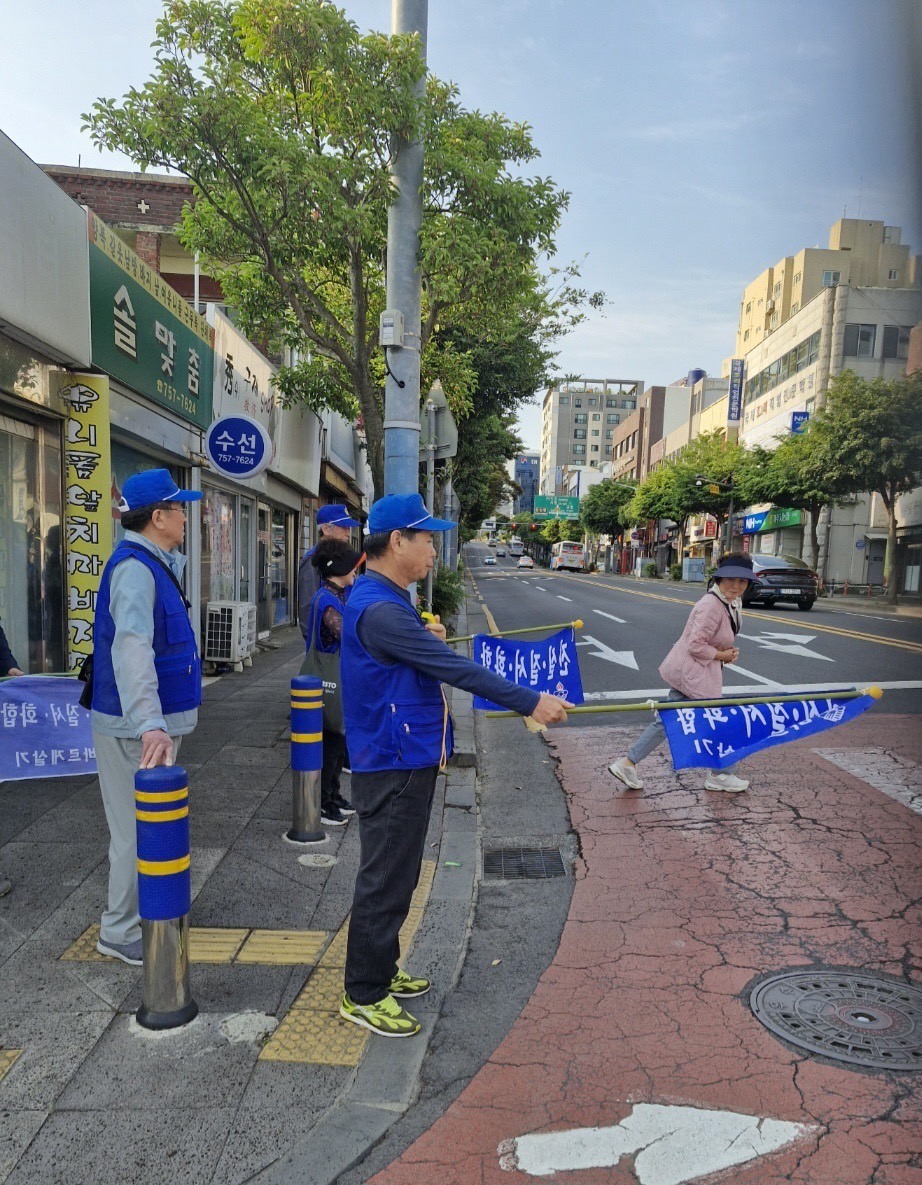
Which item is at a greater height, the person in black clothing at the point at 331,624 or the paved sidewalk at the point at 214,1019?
the person in black clothing at the point at 331,624

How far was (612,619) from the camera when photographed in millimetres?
18938

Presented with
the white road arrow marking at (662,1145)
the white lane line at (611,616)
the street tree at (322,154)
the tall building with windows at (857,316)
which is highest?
the street tree at (322,154)

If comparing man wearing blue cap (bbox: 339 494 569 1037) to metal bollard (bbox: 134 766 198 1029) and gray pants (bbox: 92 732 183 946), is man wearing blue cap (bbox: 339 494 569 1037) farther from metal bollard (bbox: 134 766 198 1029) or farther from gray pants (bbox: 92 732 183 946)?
gray pants (bbox: 92 732 183 946)

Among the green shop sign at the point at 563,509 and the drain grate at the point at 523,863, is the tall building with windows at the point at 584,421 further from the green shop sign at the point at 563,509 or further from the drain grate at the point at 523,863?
the drain grate at the point at 523,863

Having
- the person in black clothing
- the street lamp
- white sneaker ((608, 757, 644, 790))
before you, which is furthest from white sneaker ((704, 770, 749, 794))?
the street lamp

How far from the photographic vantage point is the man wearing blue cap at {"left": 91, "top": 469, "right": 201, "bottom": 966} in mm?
3379

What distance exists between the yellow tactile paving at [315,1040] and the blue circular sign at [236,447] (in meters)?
8.13

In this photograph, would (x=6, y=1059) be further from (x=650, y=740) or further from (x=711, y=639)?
(x=711, y=639)

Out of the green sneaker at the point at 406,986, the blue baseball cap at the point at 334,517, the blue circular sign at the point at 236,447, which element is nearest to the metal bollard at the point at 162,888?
the green sneaker at the point at 406,986

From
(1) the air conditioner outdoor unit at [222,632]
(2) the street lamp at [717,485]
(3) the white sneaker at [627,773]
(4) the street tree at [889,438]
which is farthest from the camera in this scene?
(2) the street lamp at [717,485]

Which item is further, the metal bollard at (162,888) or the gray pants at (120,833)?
the gray pants at (120,833)

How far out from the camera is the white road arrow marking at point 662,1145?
2.46 m

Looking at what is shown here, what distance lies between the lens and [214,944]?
3.77 m

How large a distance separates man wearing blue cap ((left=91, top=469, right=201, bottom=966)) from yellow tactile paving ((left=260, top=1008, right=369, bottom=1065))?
0.86 m
